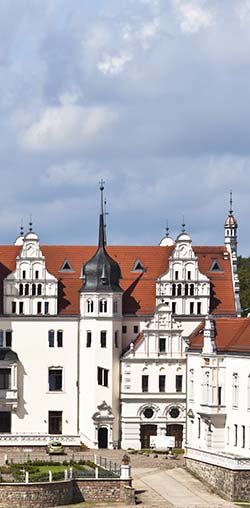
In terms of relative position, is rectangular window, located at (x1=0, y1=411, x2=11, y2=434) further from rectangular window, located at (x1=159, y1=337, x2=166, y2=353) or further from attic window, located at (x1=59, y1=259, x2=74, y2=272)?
rectangular window, located at (x1=159, y1=337, x2=166, y2=353)

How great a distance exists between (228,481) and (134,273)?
27.4m

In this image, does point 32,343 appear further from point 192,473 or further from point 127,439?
point 192,473

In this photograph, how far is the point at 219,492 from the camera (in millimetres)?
97625

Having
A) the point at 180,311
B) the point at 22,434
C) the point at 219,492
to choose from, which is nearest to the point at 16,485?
the point at 219,492

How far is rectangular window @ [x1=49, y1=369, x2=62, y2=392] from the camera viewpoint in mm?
117438

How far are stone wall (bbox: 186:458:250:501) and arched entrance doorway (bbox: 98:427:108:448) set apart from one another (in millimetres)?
16154

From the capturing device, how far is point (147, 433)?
383ft

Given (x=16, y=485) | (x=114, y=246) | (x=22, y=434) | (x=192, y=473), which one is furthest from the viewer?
(x=114, y=246)

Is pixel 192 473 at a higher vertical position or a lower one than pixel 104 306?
lower

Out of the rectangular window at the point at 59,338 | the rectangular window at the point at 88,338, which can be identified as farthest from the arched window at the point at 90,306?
the rectangular window at the point at 59,338

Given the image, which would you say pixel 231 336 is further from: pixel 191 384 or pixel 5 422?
pixel 5 422

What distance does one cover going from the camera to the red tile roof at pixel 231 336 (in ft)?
347

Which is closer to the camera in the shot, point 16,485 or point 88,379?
point 16,485

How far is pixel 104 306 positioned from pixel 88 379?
200 inches
